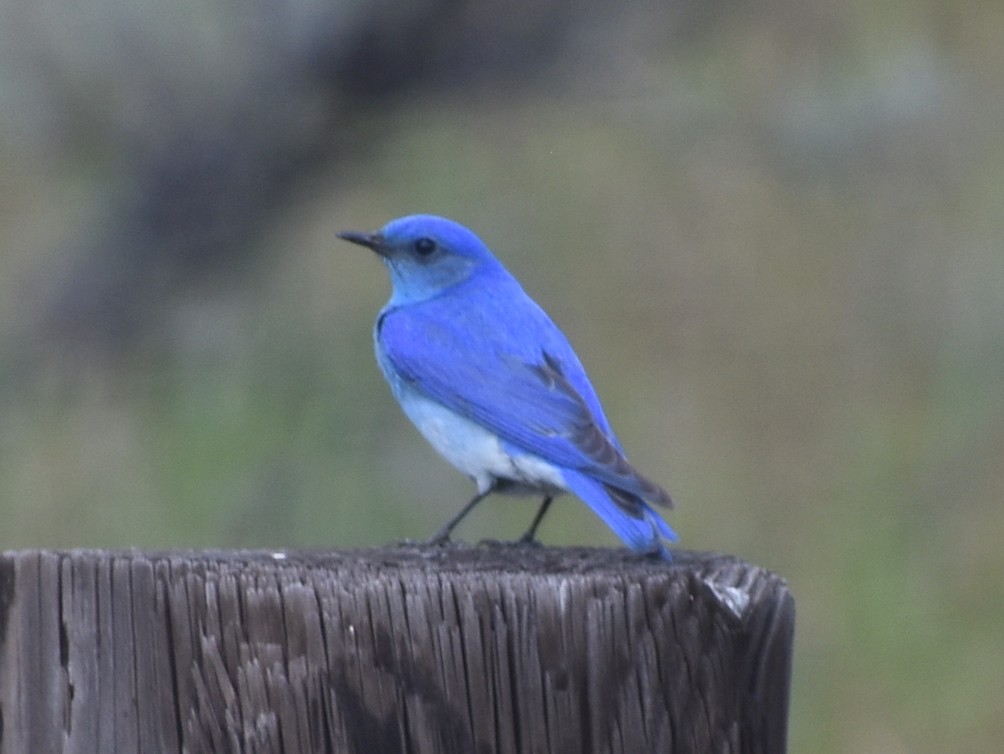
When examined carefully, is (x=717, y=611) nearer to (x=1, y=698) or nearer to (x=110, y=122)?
(x=1, y=698)

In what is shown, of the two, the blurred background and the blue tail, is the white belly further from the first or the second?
the blurred background

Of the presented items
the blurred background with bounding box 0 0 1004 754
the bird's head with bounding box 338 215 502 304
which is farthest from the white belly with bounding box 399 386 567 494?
the blurred background with bounding box 0 0 1004 754

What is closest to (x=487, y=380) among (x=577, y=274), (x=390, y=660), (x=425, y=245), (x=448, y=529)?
(x=448, y=529)

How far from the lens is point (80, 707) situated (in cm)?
260

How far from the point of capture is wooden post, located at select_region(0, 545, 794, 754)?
2484mm

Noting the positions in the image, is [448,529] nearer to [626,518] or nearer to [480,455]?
[480,455]

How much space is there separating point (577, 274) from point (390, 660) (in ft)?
17.3

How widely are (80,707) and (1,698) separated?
17cm

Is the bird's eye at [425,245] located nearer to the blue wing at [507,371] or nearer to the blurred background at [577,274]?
the blue wing at [507,371]

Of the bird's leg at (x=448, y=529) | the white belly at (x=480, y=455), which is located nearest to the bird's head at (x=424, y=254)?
the white belly at (x=480, y=455)

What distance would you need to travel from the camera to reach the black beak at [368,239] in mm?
4914

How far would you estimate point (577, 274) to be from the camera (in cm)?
768

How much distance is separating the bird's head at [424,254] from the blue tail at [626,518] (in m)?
1.16

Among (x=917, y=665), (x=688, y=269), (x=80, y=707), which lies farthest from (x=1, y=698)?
(x=688, y=269)
